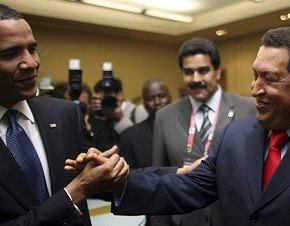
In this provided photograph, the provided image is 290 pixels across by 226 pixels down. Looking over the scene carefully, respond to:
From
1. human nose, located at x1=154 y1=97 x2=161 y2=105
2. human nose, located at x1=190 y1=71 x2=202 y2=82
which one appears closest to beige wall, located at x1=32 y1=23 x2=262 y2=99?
human nose, located at x1=154 y1=97 x2=161 y2=105

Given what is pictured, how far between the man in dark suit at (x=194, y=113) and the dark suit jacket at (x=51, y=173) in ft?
2.14

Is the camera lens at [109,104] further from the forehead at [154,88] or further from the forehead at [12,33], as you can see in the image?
the forehead at [12,33]

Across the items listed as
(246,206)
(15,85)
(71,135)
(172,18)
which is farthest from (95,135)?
(172,18)

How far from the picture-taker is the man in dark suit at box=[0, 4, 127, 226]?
1206mm

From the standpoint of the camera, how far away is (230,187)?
4.45ft

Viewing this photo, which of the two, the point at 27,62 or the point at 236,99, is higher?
the point at 27,62

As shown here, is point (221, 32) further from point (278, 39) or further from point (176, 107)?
point (278, 39)

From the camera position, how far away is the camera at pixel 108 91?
9.42 ft

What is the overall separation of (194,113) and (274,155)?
87 centimetres

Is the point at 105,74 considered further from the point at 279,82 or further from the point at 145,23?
the point at 145,23

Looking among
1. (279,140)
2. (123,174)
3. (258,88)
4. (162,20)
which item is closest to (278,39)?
(258,88)

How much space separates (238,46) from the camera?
26.3 feet

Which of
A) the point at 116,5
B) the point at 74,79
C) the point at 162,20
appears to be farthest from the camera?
the point at 162,20

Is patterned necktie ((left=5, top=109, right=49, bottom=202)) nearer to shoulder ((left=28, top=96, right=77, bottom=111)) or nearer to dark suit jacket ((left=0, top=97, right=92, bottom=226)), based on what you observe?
dark suit jacket ((left=0, top=97, right=92, bottom=226))
